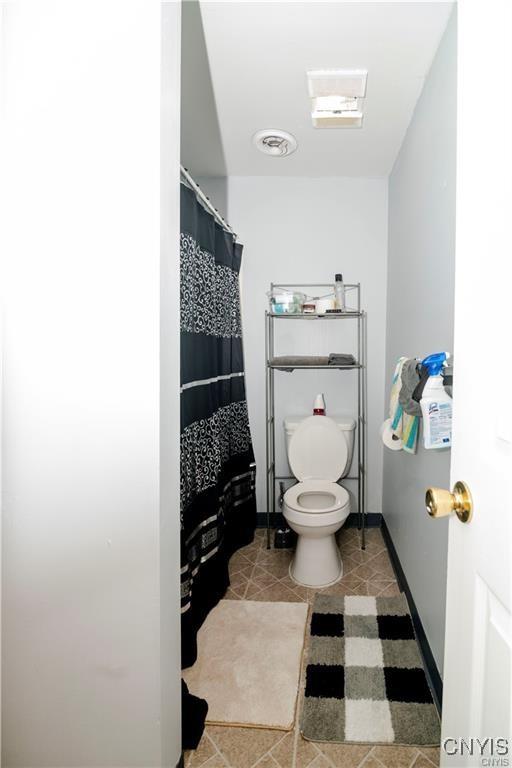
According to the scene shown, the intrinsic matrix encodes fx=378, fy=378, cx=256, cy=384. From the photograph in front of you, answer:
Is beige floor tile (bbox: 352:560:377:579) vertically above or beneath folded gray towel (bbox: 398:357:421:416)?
beneath

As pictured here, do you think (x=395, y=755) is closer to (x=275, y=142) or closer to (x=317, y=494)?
(x=317, y=494)

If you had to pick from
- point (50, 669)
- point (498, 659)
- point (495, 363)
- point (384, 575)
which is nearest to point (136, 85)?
point (495, 363)

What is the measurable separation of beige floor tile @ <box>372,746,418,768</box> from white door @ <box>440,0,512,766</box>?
0.56 metres

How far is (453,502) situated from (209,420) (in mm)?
1227

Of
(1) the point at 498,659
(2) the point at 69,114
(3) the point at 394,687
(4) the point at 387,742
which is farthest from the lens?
(3) the point at 394,687

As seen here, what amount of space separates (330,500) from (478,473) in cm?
168

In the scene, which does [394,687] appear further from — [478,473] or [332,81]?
[332,81]

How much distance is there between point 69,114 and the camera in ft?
2.78

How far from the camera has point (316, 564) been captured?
6.37ft

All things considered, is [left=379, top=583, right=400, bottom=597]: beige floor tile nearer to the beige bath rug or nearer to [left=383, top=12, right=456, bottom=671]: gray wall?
[left=383, top=12, right=456, bottom=671]: gray wall

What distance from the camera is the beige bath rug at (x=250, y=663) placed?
1251 millimetres

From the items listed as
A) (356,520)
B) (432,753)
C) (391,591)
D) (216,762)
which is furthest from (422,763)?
(356,520)

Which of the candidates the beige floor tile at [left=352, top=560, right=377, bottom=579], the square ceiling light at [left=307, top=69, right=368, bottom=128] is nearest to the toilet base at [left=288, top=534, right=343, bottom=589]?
the beige floor tile at [left=352, top=560, right=377, bottom=579]

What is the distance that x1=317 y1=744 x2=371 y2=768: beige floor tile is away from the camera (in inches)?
42.9
